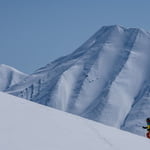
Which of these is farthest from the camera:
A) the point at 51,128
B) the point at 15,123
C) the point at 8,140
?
the point at 51,128

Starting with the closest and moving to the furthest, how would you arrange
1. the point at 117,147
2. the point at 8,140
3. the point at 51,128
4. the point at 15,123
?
the point at 8,140 → the point at 15,123 → the point at 51,128 → the point at 117,147

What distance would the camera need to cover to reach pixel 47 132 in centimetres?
554

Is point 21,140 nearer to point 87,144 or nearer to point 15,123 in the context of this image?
point 15,123

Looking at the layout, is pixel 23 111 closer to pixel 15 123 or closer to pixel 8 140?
pixel 15 123

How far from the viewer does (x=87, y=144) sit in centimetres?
574

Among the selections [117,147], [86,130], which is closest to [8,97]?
[86,130]

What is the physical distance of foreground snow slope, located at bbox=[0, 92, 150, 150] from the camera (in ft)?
16.7

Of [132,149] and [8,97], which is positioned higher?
[8,97]

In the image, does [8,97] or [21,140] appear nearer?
[21,140]

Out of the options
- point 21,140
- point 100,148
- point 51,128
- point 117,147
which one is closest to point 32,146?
point 21,140

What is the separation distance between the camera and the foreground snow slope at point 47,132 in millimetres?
5086

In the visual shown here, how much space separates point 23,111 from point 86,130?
95 cm

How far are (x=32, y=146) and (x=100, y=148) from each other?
1.08 metres

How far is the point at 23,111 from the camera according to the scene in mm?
5773
